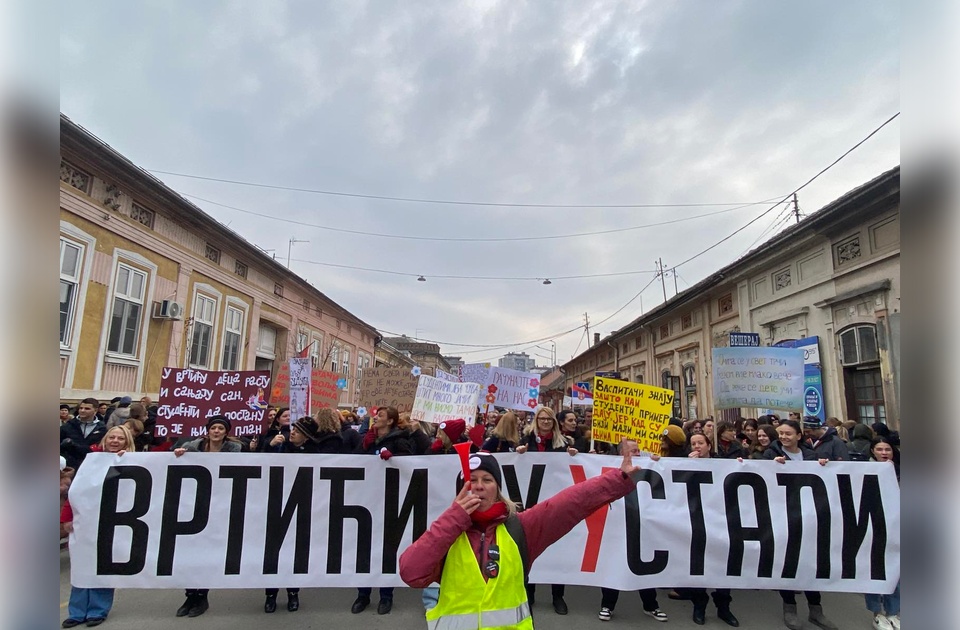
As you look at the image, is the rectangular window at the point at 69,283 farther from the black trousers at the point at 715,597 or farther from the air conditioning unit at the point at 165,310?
the black trousers at the point at 715,597

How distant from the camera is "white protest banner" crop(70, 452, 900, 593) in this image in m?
4.46

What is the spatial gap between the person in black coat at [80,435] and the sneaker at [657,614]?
→ 22.4 ft

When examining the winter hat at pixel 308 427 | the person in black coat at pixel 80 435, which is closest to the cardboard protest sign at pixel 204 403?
the person in black coat at pixel 80 435

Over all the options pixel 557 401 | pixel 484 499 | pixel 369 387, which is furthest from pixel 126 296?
pixel 557 401

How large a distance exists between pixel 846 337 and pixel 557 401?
2642 centimetres

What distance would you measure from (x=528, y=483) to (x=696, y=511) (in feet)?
5.07

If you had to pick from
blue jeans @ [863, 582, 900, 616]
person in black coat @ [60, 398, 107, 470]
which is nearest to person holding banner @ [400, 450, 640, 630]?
blue jeans @ [863, 582, 900, 616]

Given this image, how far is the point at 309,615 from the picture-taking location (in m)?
4.73

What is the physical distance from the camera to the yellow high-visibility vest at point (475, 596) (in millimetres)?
2158

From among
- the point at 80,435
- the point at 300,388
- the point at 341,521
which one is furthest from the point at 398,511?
the point at 300,388

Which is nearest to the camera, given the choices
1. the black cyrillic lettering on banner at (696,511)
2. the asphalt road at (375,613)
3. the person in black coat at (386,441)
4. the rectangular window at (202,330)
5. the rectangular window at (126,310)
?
the asphalt road at (375,613)

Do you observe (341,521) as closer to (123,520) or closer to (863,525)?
(123,520)
